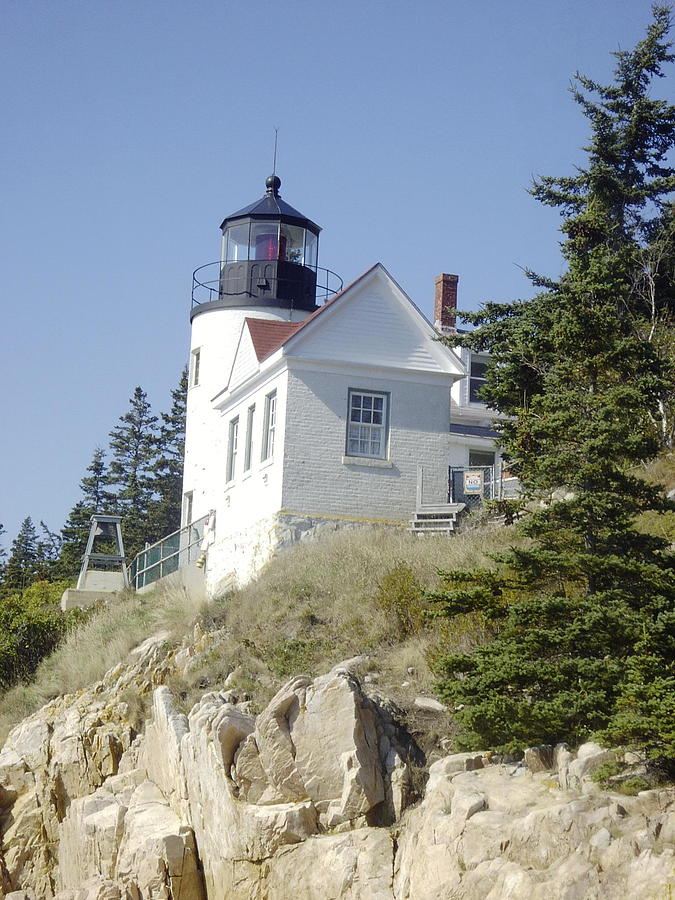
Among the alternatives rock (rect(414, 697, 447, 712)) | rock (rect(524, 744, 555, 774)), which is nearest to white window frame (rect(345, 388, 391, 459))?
rock (rect(414, 697, 447, 712))

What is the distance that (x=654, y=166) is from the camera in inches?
1250

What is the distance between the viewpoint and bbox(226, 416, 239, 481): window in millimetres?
29703

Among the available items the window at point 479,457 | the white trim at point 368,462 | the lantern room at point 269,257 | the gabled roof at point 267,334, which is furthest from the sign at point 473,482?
the lantern room at point 269,257

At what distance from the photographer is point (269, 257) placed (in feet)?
118

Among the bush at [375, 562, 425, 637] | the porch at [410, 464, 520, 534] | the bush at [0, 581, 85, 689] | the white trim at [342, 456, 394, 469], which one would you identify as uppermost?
the white trim at [342, 456, 394, 469]

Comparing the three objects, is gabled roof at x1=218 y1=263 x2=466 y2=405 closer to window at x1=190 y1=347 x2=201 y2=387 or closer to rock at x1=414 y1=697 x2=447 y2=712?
window at x1=190 y1=347 x2=201 y2=387

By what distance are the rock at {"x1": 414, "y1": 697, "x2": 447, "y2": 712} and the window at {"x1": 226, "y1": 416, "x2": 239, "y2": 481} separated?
1402cm

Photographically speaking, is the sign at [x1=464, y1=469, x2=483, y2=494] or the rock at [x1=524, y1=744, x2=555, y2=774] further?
the sign at [x1=464, y1=469, x2=483, y2=494]

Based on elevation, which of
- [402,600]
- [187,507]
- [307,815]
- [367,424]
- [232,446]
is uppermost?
[367,424]

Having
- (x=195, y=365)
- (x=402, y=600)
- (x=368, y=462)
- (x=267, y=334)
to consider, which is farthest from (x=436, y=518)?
(x=195, y=365)

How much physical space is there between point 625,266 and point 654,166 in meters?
17.4

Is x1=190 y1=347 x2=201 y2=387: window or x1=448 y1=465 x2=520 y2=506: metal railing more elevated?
x1=190 y1=347 x2=201 y2=387: window

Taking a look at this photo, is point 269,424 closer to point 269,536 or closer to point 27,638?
point 269,536

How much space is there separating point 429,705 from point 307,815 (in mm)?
2333
